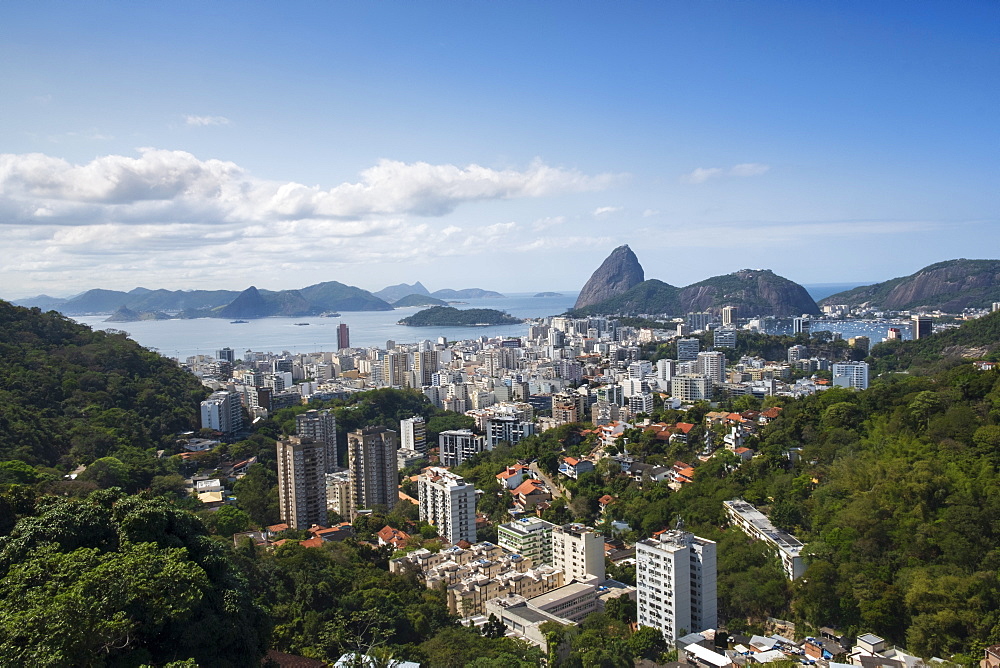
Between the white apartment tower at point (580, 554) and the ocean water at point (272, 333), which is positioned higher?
the ocean water at point (272, 333)

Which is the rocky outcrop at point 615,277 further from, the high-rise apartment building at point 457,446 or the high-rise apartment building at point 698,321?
the high-rise apartment building at point 457,446

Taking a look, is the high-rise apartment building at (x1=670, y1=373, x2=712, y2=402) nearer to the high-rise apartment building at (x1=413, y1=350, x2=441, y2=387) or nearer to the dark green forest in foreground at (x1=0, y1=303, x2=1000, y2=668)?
the dark green forest in foreground at (x1=0, y1=303, x2=1000, y2=668)

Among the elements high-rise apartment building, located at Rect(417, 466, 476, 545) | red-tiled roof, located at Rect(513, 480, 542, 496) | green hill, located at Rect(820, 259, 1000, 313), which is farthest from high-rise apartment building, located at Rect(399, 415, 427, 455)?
green hill, located at Rect(820, 259, 1000, 313)

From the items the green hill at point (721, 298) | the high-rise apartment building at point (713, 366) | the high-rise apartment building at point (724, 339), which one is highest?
the green hill at point (721, 298)

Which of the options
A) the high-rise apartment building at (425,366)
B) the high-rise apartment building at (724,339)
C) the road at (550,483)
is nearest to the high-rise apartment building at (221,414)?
the road at (550,483)

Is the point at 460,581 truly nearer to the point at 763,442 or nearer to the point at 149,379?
the point at 763,442

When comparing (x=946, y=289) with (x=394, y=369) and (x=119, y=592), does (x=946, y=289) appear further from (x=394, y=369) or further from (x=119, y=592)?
(x=119, y=592)
